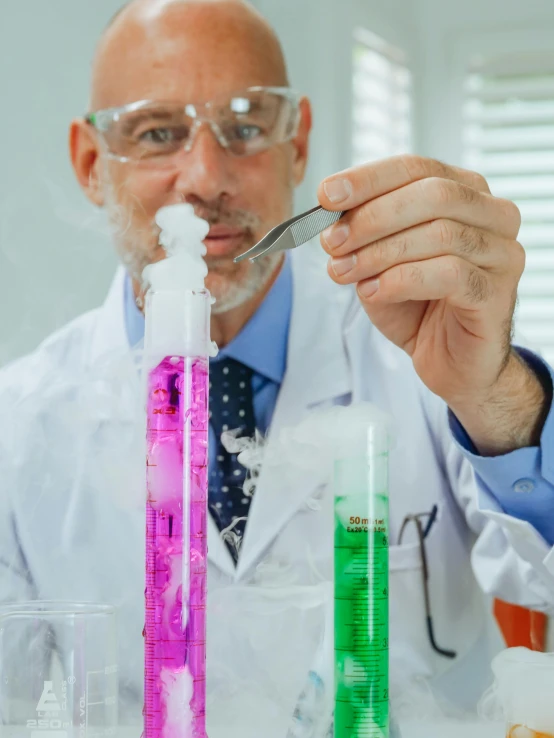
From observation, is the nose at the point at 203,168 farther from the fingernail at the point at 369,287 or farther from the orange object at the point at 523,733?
the orange object at the point at 523,733

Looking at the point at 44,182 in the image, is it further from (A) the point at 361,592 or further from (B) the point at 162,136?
(A) the point at 361,592

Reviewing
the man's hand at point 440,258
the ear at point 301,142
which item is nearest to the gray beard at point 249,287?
the ear at point 301,142

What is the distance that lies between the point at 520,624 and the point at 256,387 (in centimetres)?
55

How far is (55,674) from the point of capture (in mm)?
814

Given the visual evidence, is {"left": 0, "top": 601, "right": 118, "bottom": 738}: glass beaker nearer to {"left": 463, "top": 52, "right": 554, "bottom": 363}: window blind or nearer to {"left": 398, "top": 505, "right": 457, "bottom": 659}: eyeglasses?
{"left": 398, "top": 505, "right": 457, "bottom": 659}: eyeglasses

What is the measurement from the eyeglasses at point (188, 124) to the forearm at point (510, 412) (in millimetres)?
574

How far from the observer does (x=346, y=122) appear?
8.43 feet

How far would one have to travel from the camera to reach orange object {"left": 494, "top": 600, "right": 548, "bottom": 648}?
1.40 meters

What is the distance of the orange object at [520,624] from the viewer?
1404 millimetres

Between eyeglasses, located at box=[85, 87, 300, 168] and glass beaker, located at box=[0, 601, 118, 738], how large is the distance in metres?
0.81

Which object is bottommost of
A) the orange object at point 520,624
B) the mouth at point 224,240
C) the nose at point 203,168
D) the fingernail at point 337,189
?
the orange object at point 520,624

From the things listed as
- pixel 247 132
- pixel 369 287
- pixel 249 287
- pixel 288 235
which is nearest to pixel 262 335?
pixel 249 287

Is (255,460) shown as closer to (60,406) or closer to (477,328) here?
(60,406)

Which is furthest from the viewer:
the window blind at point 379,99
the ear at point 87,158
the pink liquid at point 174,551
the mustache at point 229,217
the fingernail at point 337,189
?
the window blind at point 379,99
